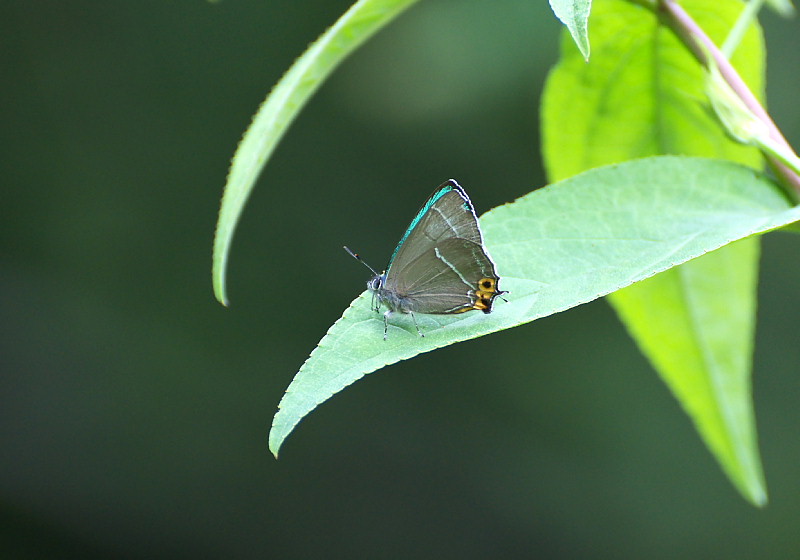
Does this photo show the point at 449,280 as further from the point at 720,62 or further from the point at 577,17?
the point at 577,17

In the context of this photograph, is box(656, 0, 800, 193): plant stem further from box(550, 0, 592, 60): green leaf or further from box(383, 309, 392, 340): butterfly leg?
box(383, 309, 392, 340): butterfly leg

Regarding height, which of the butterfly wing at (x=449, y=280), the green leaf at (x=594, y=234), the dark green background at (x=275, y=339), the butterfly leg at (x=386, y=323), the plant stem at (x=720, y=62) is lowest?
the dark green background at (x=275, y=339)

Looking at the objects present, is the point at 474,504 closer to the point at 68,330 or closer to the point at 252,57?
the point at 68,330

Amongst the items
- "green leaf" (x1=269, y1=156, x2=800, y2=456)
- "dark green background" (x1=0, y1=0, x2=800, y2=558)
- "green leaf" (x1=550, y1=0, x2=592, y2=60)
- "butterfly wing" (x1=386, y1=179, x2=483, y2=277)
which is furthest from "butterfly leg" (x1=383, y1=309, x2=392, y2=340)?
"dark green background" (x1=0, y1=0, x2=800, y2=558)

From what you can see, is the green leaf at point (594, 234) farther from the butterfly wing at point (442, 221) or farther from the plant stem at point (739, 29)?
the butterfly wing at point (442, 221)

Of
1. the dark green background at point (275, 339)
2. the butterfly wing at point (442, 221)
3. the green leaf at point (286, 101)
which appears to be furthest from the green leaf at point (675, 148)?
the dark green background at point (275, 339)
